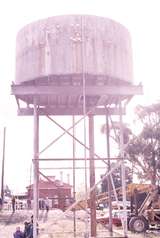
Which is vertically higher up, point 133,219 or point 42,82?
point 42,82

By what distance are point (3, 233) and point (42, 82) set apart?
12.9 m

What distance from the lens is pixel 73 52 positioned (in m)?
14.4

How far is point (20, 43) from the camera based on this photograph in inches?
605

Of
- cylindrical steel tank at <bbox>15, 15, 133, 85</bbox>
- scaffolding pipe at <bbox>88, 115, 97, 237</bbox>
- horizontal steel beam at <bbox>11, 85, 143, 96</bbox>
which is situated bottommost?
scaffolding pipe at <bbox>88, 115, 97, 237</bbox>

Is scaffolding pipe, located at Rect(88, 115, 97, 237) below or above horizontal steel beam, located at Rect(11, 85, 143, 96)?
below

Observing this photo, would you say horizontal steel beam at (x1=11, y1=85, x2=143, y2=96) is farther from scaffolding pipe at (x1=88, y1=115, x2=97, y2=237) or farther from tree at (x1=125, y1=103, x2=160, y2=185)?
tree at (x1=125, y1=103, x2=160, y2=185)

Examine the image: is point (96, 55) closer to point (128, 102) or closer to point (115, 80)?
point (115, 80)

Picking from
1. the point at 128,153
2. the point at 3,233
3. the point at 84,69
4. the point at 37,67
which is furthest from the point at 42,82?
the point at 128,153

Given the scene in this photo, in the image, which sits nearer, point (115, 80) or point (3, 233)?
point (115, 80)

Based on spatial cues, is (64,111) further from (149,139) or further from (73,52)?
(149,139)

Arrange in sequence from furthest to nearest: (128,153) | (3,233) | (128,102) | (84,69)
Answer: (128,153) → (3,233) → (128,102) → (84,69)

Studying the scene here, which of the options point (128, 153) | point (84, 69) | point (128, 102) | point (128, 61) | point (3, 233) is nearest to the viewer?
point (84, 69)

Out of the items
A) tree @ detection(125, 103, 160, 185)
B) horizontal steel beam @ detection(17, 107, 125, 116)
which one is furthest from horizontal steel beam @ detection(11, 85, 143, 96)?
tree @ detection(125, 103, 160, 185)

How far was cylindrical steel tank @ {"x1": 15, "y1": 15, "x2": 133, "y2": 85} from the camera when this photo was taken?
47.1 feet
